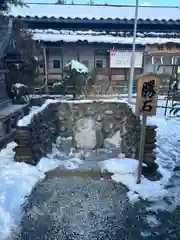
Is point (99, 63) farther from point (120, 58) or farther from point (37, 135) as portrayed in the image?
point (37, 135)

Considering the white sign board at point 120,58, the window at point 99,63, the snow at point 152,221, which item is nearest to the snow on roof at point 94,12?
the white sign board at point 120,58

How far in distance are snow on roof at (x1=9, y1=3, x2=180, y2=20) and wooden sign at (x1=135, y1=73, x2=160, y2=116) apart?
40.1ft

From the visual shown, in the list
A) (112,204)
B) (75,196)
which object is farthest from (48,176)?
(112,204)

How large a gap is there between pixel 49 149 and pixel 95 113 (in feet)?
6.62

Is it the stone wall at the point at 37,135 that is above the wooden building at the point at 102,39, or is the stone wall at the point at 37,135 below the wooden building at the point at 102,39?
below

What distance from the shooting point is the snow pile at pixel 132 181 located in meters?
4.42

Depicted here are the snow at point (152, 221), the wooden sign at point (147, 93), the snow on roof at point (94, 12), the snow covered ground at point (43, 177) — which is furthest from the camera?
the snow on roof at point (94, 12)

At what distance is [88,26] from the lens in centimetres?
1594

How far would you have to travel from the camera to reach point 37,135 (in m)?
5.92

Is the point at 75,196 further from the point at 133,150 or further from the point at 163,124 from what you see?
the point at 163,124

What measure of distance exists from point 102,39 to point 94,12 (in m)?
3.43

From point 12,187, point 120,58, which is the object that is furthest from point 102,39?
point 12,187

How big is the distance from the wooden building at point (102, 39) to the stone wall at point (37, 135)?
25.6 feet

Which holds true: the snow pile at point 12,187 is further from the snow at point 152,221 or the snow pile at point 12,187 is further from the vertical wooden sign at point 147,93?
the vertical wooden sign at point 147,93
